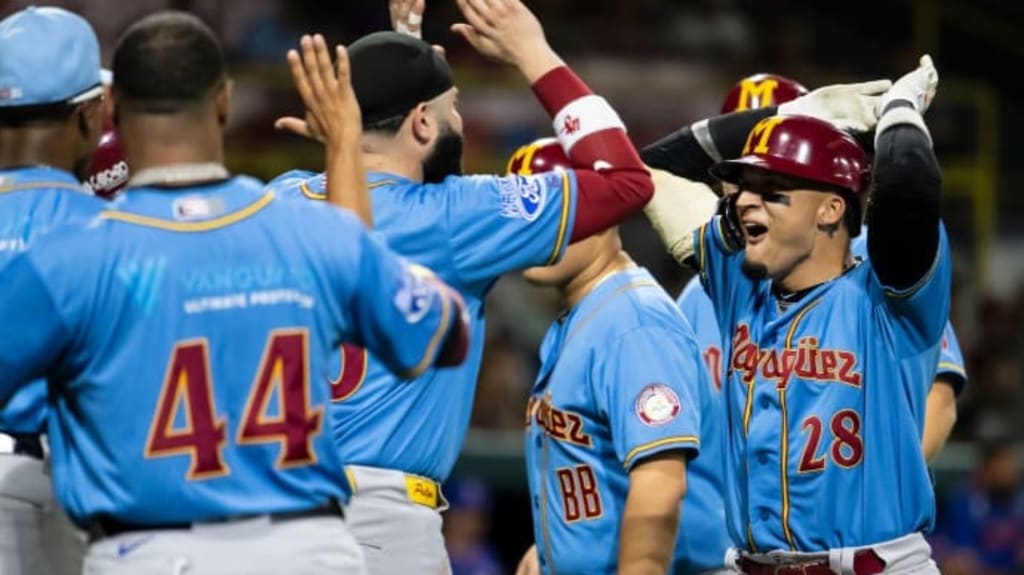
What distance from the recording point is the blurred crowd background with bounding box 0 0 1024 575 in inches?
422

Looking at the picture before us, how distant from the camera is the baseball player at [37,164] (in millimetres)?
3986

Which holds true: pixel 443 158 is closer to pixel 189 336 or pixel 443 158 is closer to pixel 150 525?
pixel 189 336

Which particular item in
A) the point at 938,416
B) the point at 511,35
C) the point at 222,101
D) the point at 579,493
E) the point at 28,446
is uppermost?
the point at 511,35

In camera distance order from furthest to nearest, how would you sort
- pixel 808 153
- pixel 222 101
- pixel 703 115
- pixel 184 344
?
1. pixel 703 115
2. pixel 808 153
3. pixel 222 101
4. pixel 184 344

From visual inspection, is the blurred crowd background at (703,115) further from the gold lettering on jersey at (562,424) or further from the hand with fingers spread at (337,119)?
the hand with fingers spread at (337,119)

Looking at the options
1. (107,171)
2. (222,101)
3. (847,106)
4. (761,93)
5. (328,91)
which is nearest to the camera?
(222,101)

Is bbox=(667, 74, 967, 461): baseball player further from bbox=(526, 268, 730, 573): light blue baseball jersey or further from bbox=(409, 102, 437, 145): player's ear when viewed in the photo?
bbox=(409, 102, 437, 145): player's ear

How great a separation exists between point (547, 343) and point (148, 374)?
2.22 m

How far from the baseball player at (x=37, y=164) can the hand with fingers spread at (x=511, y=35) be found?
2.98 ft

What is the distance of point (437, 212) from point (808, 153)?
1.11m

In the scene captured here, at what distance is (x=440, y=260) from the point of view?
4.56 metres

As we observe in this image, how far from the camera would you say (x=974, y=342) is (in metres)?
12.7

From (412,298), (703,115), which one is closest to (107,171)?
(412,298)

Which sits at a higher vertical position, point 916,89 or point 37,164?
point 916,89
